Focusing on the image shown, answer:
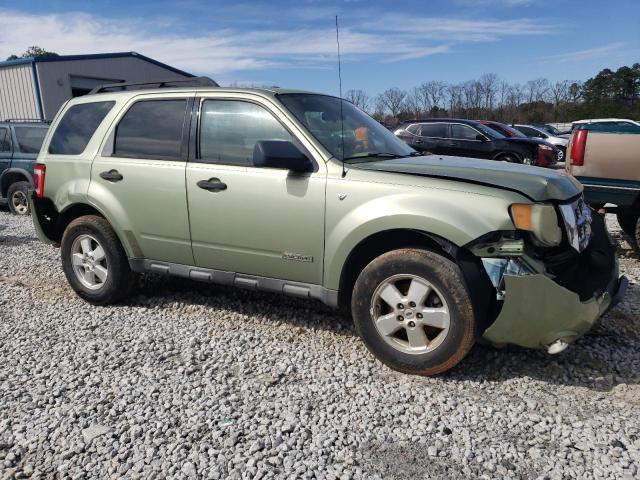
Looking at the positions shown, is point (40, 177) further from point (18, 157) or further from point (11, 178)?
point (11, 178)

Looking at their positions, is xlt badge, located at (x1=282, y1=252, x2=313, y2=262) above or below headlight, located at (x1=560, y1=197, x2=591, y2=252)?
below

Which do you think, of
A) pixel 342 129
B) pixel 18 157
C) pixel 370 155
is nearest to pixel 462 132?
pixel 18 157

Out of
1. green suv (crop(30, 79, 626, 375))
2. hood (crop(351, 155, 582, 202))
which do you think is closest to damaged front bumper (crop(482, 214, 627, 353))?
green suv (crop(30, 79, 626, 375))

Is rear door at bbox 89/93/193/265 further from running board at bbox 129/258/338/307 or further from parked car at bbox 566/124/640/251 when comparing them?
parked car at bbox 566/124/640/251

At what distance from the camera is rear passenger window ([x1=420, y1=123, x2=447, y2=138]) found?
47.1 feet

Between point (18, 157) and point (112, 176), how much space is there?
23.2ft

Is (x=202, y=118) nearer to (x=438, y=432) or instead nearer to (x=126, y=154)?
(x=126, y=154)

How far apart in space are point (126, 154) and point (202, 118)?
0.85 m

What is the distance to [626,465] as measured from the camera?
8.07ft

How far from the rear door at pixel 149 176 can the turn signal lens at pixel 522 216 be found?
8.06ft

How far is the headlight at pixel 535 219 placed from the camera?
3000 millimetres

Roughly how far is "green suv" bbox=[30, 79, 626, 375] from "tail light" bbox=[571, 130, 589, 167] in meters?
2.22

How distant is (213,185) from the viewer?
392cm

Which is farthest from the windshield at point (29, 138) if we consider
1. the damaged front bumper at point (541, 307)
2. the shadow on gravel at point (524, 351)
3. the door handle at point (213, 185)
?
the damaged front bumper at point (541, 307)
